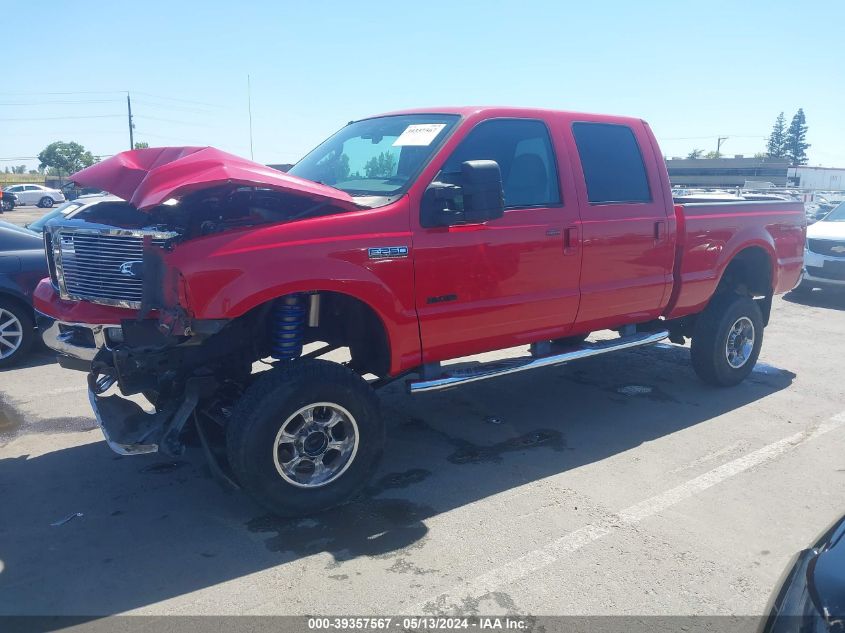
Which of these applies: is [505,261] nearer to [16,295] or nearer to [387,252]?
[387,252]

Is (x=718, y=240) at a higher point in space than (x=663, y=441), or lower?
higher

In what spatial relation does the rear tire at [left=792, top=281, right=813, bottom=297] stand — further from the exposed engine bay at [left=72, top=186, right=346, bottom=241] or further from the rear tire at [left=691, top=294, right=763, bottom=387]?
the exposed engine bay at [left=72, top=186, right=346, bottom=241]

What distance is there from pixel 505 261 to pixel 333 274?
1.28 meters

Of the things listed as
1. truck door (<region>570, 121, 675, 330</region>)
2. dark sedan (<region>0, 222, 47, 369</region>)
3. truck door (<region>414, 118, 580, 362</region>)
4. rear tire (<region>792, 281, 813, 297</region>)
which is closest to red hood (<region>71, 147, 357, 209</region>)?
truck door (<region>414, 118, 580, 362</region>)

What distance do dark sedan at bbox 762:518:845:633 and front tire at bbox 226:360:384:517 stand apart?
2378 mm

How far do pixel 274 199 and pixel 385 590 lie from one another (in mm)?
2203

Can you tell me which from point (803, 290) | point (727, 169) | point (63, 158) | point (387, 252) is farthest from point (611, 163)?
point (63, 158)

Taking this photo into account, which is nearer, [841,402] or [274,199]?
[274,199]

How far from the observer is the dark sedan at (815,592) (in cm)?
185

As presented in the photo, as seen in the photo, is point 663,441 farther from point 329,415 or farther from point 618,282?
point 329,415

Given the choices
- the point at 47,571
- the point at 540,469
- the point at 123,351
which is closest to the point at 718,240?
the point at 540,469

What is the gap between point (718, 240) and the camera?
600cm

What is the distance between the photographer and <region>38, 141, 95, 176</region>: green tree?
7188cm

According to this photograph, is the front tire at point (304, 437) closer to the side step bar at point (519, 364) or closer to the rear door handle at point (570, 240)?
the side step bar at point (519, 364)
